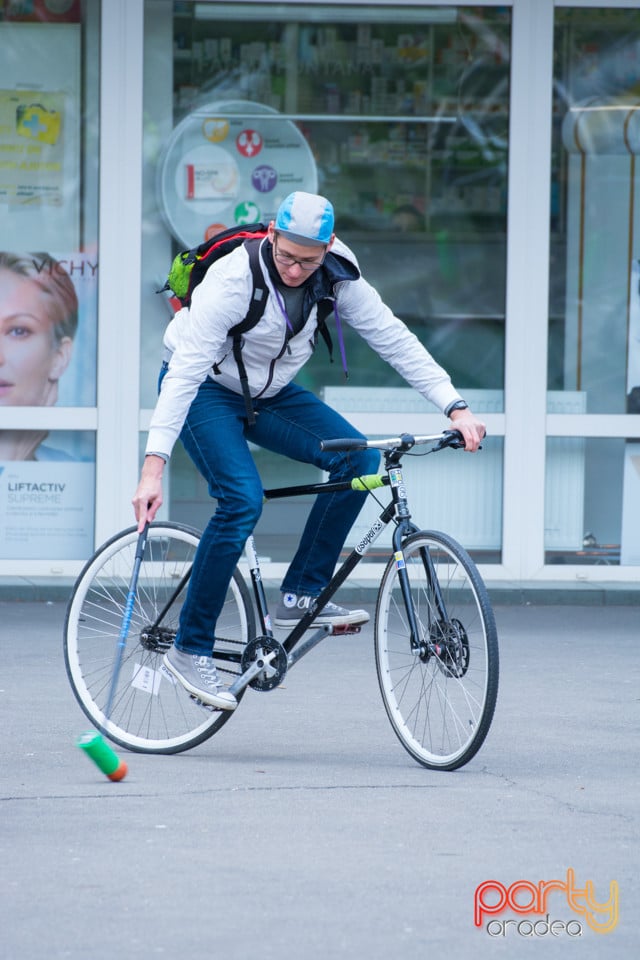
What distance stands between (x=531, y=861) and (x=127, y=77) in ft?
19.2

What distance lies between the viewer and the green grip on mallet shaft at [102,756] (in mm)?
4805

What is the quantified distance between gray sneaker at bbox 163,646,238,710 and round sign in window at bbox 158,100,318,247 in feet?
14.1

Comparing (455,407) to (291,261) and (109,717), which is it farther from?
(109,717)

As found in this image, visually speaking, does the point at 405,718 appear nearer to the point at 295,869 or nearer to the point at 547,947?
the point at 295,869

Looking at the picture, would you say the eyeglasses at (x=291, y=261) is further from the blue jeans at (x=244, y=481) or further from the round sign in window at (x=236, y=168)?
the round sign in window at (x=236, y=168)

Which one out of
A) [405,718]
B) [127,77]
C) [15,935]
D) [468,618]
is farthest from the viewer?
[127,77]

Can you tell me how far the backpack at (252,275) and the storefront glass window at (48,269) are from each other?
12.4 ft

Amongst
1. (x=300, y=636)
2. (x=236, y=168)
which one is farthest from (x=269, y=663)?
(x=236, y=168)

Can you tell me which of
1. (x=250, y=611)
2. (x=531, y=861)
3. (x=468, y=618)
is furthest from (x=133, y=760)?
(x=531, y=861)

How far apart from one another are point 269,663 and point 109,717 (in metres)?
0.60

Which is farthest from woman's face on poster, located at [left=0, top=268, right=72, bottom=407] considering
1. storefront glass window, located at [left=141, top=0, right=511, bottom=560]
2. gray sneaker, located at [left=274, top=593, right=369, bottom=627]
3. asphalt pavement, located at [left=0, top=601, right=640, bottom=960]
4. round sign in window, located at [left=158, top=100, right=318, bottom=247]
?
gray sneaker, located at [left=274, top=593, right=369, bottom=627]

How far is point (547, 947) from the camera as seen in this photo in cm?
358

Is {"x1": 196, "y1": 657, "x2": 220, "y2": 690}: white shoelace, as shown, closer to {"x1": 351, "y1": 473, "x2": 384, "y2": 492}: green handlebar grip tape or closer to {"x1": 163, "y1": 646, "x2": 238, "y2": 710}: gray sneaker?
{"x1": 163, "y1": 646, "x2": 238, "y2": 710}: gray sneaker

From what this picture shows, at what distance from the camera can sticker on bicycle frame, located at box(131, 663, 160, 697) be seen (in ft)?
17.7
